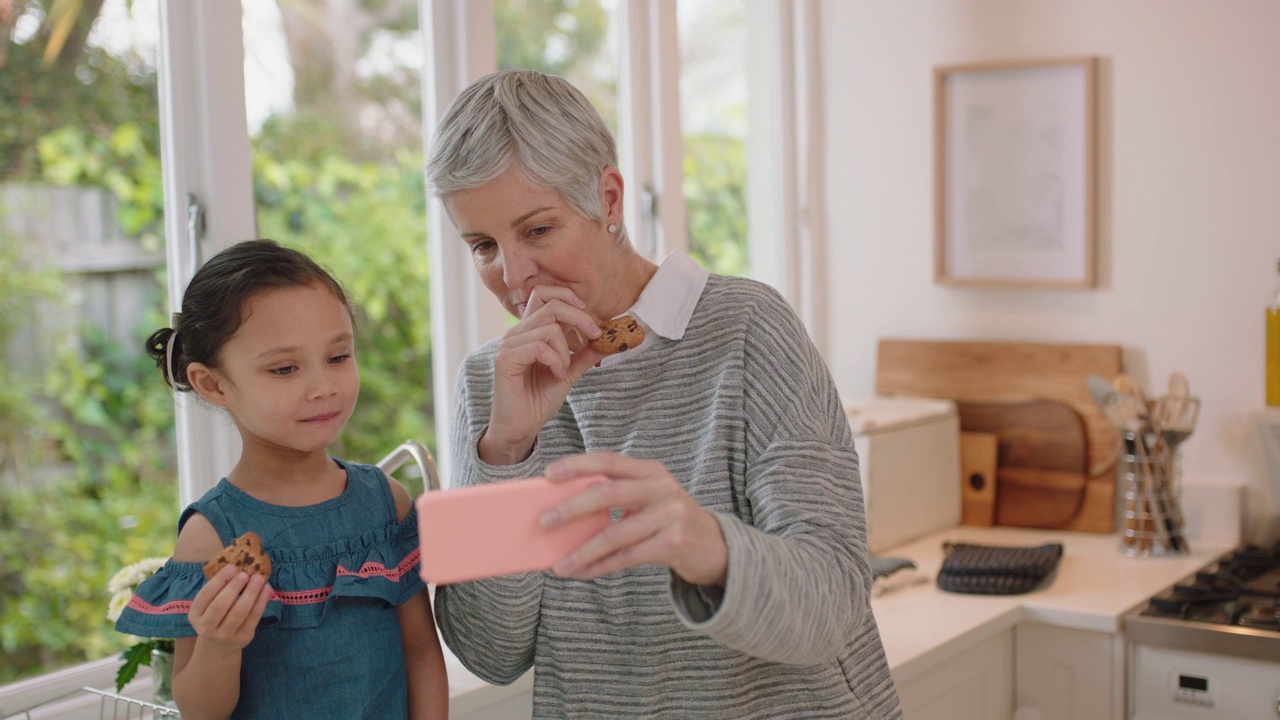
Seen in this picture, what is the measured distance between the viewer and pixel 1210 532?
2.54 m

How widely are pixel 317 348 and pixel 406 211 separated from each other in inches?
126

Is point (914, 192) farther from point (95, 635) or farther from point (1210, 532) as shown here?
point (95, 635)

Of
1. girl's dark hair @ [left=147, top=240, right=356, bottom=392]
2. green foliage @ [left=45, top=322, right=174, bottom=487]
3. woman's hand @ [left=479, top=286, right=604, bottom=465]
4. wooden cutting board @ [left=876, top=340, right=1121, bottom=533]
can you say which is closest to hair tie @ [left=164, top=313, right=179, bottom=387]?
girl's dark hair @ [left=147, top=240, right=356, bottom=392]

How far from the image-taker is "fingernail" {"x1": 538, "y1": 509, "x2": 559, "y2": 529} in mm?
884

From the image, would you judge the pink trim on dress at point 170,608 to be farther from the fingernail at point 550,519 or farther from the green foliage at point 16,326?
the green foliage at point 16,326

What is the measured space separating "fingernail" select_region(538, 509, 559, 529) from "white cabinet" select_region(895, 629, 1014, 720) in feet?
3.90

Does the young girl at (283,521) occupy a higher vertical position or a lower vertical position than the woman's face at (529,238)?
lower

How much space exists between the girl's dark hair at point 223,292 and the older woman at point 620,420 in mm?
168

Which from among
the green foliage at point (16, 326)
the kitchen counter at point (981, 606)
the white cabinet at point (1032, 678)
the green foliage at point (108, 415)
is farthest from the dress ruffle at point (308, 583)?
the green foliage at point (108, 415)

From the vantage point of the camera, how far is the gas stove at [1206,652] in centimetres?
197

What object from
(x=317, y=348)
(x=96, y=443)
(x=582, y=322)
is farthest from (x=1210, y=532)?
(x=96, y=443)

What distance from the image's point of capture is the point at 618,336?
1251mm

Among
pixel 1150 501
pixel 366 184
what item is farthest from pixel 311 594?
pixel 366 184

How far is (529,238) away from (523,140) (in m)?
0.10
